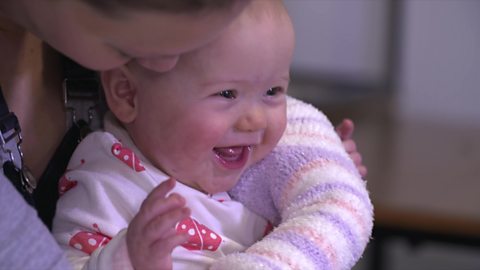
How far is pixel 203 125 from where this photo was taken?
790 millimetres

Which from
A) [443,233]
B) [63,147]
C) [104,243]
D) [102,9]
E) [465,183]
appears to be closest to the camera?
[102,9]

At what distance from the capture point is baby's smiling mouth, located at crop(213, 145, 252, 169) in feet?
2.75

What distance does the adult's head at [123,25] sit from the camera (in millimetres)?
596

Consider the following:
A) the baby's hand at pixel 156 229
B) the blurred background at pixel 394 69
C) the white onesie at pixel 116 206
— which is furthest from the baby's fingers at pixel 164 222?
the blurred background at pixel 394 69

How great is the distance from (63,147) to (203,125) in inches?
6.9

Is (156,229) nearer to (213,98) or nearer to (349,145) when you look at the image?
(213,98)

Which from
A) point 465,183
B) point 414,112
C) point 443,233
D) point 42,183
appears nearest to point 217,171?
point 42,183

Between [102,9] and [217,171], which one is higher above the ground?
[102,9]

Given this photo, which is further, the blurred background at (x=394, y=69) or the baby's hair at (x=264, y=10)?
the blurred background at (x=394, y=69)

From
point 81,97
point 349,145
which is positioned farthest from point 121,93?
point 349,145

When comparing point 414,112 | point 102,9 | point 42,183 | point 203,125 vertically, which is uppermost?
point 102,9

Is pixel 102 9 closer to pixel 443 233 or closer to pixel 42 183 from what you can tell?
pixel 42 183

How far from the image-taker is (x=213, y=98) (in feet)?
2.60

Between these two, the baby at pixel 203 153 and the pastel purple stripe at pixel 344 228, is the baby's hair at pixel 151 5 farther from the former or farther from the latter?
the pastel purple stripe at pixel 344 228
